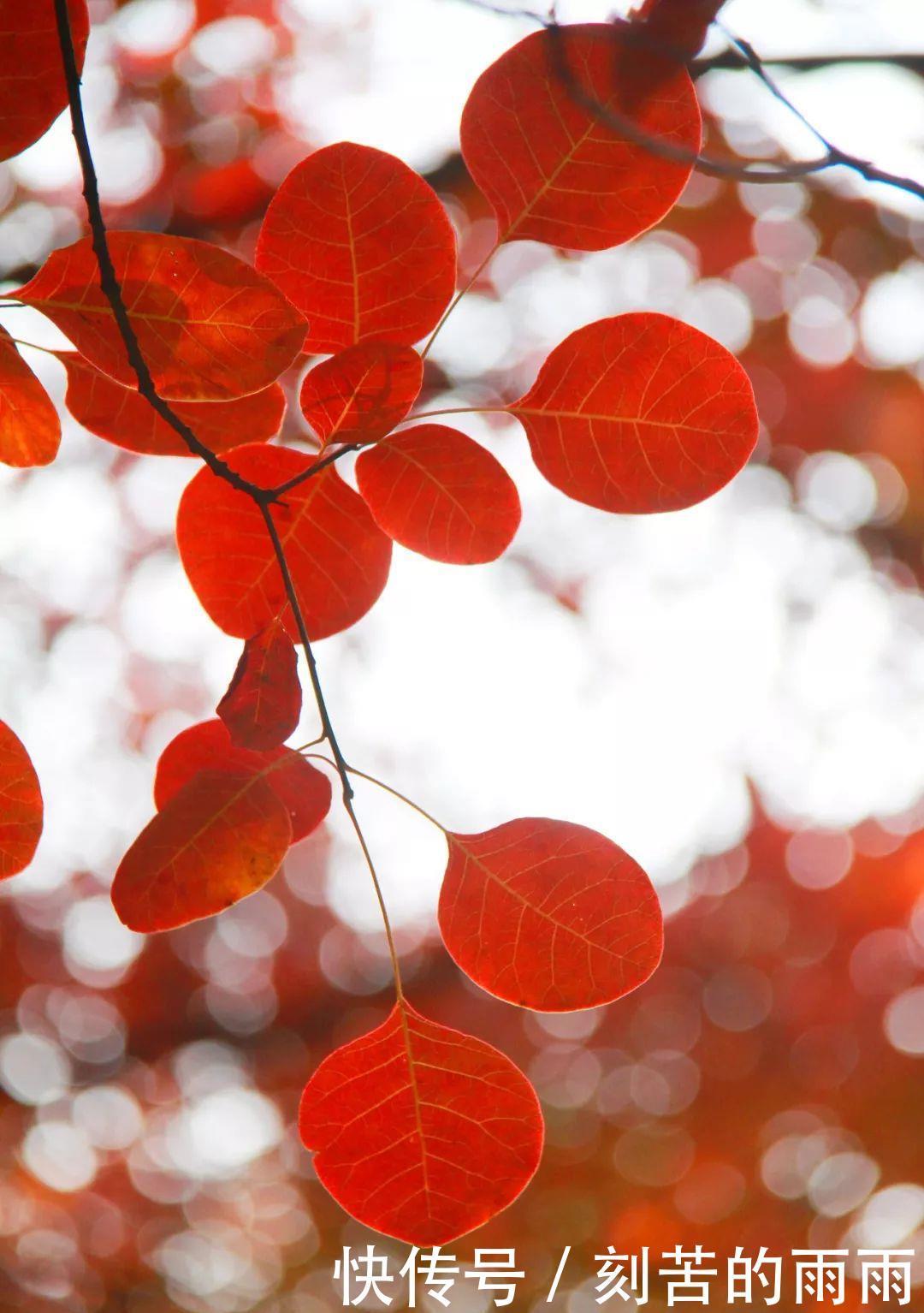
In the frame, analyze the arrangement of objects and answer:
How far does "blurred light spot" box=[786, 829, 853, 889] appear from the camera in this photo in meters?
3.54

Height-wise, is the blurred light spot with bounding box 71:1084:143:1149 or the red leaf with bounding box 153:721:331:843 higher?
the red leaf with bounding box 153:721:331:843

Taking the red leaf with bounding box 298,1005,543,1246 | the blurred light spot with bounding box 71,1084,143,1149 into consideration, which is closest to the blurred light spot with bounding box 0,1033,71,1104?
the blurred light spot with bounding box 71,1084,143,1149

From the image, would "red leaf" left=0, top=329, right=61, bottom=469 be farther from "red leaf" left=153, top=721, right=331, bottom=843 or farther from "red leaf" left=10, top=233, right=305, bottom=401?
"red leaf" left=153, top=721, right=331, bottom=843

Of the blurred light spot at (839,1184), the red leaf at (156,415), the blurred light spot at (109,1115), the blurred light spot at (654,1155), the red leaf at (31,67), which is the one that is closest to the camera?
the red leaf at (31,67)

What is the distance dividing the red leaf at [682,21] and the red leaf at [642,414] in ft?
0.42

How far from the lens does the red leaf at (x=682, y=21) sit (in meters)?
0.48

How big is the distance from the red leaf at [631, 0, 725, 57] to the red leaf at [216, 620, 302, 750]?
1.18 ft

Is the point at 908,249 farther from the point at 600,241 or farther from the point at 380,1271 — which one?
the point at 380,1271

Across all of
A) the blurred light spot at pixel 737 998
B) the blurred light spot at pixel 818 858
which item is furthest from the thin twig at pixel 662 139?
the blurred light spot at pixel 737 998

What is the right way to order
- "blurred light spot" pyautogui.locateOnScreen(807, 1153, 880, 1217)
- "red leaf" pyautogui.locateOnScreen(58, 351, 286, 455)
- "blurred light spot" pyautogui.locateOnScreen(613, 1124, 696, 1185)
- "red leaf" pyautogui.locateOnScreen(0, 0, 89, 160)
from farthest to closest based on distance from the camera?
"blurred light spot" pyautogui.locateOnScreen(613, 1124, 696, 1185) < "blurred light spot" pyautogui.locateOnScreen(807, 1153, 880, 1217) < "red leaf" pyautogui.locateOnScreen(58, 351, 286, 455) < "red leaf" pyautogui.locateOnScreen(0, 0, 89, 160)

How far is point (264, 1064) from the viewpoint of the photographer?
378cm

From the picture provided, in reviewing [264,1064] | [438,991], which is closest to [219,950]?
[264,1064]

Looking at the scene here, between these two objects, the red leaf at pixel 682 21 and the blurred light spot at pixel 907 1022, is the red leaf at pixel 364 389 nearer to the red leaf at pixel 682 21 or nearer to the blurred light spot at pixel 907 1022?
the red leaf at pixel 682 21

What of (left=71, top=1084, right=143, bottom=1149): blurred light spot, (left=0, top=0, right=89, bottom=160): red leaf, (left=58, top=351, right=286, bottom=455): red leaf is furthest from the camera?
(left=71, top=1084, right=143, bottom=1149): blurred light spot
